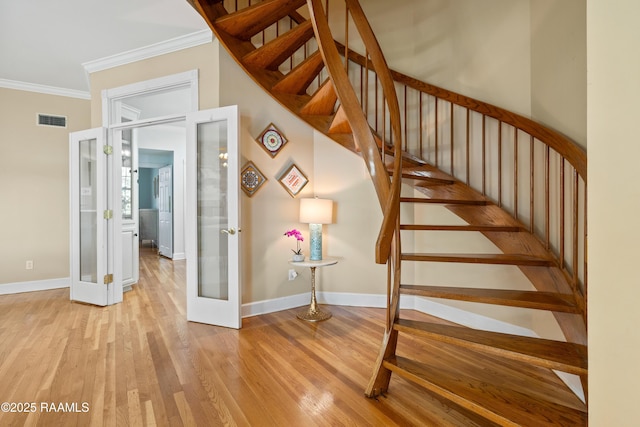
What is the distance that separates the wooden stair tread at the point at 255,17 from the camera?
105 inches

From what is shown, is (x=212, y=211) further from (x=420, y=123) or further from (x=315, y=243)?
(x=420, y=123)

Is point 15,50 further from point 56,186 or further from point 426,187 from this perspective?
point 426,187

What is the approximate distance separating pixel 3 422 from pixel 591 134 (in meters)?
2.82

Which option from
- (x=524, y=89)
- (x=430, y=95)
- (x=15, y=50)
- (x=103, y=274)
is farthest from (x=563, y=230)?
(x=15, y=50)

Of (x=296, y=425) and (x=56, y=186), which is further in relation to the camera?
(x=56, y=186)

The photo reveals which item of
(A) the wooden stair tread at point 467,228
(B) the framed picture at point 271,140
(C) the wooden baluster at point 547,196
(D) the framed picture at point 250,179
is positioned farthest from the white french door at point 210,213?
(C) the wooden baluster at point 547,196

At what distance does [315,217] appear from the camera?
3.23 metres

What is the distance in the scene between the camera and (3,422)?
166 centimetres

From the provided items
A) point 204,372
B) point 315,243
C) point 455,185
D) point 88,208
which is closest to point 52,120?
point 88,208

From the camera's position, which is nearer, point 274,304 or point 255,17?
point 255,17

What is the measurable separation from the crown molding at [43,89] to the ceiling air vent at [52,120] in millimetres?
308

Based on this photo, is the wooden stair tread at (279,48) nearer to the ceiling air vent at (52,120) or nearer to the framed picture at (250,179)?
the framed picture at (250,179)

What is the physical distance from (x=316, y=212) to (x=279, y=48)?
1.53m

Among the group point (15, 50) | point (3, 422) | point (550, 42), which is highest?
point (15, 50)
